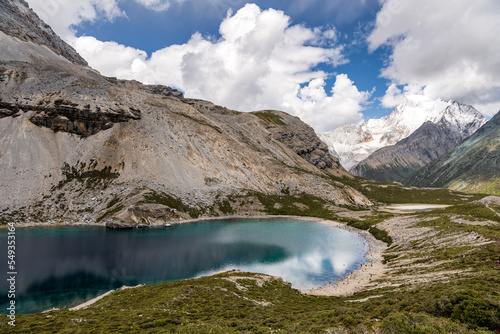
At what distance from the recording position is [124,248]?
66.2 m

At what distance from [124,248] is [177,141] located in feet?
301

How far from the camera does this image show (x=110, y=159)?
12825 centimetres

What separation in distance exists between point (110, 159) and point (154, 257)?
86.9 m

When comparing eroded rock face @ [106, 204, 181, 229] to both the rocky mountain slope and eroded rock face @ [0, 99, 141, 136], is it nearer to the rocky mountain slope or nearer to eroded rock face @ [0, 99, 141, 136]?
the rocky mountain slope

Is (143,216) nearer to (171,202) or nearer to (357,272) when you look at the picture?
(171,202)

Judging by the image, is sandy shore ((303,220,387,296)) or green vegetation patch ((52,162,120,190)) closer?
sandy shore ((303,220,387,296))

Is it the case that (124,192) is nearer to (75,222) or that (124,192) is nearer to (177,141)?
(75,222)

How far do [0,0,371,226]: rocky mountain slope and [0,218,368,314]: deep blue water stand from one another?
21.6 meters

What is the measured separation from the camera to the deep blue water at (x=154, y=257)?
43.3m

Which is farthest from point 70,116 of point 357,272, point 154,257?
point 357,272

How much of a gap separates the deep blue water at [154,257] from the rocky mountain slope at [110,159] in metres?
21.6

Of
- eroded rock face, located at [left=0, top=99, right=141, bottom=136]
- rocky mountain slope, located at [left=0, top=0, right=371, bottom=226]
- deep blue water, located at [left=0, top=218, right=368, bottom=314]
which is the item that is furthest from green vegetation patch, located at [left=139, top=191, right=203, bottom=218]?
eroded rock face, located at [left=0, top=99, right=141, bottom=136]

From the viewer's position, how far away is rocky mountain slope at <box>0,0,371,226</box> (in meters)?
105

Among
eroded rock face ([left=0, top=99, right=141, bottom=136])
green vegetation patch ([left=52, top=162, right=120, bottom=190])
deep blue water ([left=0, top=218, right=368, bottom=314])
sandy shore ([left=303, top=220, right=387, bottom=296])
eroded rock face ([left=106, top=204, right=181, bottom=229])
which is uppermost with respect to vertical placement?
eroded rock face ([left=0, top=99, right=141, bottom=136])
